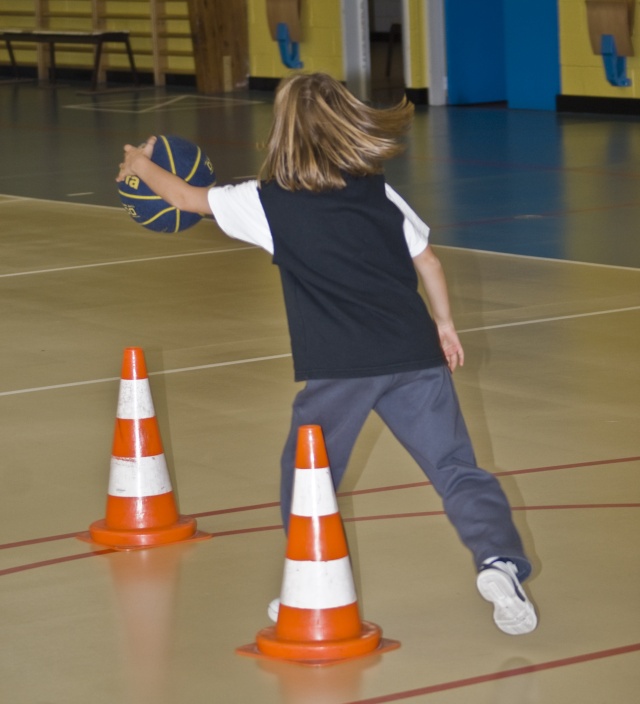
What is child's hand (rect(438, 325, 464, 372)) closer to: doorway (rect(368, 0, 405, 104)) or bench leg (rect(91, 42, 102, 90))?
doorway (rect(368, 0, 405, 104))

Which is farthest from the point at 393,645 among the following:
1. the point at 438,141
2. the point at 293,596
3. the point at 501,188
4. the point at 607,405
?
the point at 438,141

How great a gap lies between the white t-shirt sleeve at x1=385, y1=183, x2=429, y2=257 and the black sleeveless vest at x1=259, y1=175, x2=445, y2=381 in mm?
73

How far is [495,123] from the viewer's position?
682 inches

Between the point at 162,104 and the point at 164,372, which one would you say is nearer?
the point at 164,372

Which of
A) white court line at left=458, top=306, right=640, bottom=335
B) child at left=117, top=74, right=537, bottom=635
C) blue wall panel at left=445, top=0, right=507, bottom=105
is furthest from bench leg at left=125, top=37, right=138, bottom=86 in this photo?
child at left=117, top=74, right=537, bottom=635

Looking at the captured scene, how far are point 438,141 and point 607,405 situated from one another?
33.3ft

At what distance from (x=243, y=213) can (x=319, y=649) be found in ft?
3.29

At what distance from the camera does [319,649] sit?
3391mm

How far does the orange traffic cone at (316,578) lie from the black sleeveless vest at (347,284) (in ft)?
0.71

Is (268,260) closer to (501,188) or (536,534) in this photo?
(501,188)

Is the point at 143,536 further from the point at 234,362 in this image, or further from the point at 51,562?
the point at 234,362

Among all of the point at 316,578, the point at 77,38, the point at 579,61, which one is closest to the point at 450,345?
the point at 316,578

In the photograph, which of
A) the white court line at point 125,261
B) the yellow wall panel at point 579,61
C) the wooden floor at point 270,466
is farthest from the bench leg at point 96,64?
the white court line at point 125,261

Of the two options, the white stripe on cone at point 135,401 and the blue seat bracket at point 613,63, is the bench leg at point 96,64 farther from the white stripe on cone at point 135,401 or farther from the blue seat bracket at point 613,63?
the white stripe on cone at point 135,401
